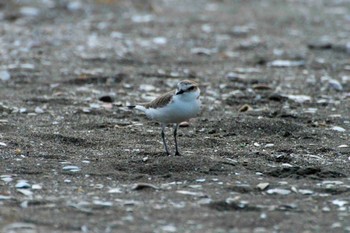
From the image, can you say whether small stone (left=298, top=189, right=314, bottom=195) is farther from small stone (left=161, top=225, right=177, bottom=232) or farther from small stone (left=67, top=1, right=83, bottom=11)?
small stone (left=67, top=1, right=83, bottom=11)

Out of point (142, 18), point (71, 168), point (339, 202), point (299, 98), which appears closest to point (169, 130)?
point (71, 168)

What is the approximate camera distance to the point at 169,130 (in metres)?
7.65

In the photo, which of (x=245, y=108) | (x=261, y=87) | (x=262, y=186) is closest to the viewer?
(x=262, y=186)

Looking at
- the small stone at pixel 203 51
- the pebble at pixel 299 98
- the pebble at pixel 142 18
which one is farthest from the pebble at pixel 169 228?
the pebble at pixel 142 18

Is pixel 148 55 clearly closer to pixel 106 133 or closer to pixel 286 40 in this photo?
pixel 286 40

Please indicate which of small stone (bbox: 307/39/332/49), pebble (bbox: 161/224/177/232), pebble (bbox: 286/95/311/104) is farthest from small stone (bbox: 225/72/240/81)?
pebble (bbox: 161/224/177/232)

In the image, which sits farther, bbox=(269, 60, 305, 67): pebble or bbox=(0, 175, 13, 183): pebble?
bbox=(269, 60, 305, 67): pebble

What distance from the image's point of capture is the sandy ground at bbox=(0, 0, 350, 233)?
505 centimetres

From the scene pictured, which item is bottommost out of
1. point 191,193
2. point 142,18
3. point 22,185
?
point 191,193

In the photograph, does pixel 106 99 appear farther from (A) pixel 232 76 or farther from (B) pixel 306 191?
(B) pixel 306 191

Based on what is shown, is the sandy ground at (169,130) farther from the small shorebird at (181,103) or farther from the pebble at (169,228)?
the small shorebird at (181,103)

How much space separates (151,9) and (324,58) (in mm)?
4568

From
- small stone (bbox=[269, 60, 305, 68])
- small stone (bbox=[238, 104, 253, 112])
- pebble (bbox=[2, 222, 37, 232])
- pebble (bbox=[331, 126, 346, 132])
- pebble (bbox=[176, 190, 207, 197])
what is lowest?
pebble (bbox=[331, 126, 346, 132])

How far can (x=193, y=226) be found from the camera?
474 cm
